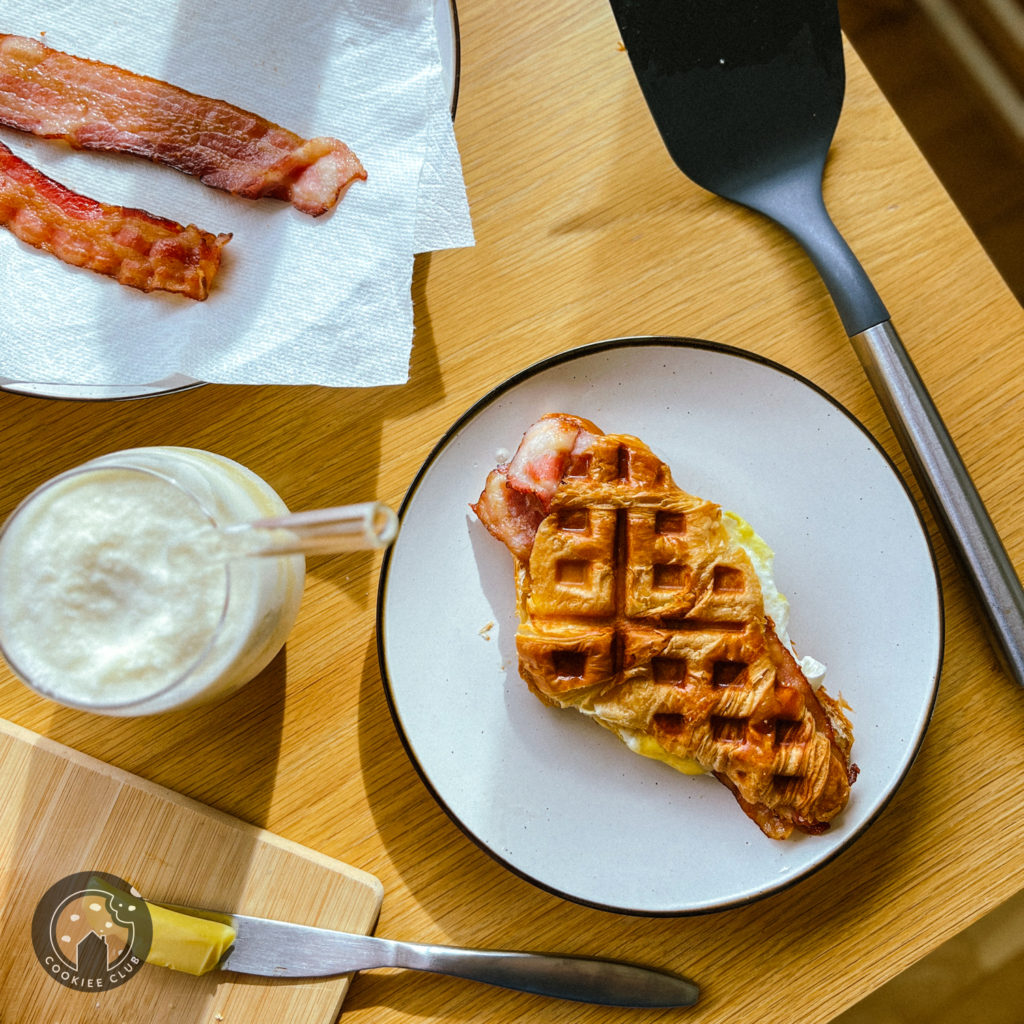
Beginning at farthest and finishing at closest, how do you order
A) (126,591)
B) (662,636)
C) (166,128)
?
(166,128), (662,636), (126,591)

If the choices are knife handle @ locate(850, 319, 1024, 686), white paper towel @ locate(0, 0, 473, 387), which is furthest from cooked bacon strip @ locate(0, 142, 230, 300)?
knife handle @ locate(850, 319, 1024, 686)

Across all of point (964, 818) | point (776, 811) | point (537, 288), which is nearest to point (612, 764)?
A: point (776, 811)

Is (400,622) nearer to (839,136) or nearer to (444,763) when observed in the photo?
(444,763)

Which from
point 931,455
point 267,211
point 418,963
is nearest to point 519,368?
point 267,211

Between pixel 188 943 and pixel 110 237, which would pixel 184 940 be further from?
pixel 110 237

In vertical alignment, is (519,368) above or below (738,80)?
below

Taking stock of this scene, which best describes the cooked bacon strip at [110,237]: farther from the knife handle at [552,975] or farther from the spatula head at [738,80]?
the knife handle at [552,975]
